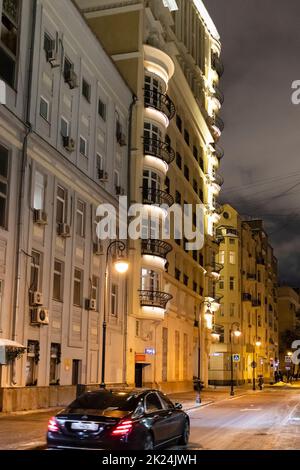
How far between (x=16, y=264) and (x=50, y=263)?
10.3ft

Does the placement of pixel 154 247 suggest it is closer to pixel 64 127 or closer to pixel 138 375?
pixel 138 375

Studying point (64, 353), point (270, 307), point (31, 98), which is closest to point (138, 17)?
point (31, 98)

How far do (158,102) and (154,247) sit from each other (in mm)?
9365

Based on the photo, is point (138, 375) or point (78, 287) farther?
point (138, 375)


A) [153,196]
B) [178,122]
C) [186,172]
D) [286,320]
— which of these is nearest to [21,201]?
[153,196]

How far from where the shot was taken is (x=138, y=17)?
132ft

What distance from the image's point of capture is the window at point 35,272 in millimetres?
25969

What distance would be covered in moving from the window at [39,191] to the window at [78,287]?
4.70 metres

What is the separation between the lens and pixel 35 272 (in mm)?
26391

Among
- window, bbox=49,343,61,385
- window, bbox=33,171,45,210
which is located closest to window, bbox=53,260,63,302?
window, bbox=49,343,61,385

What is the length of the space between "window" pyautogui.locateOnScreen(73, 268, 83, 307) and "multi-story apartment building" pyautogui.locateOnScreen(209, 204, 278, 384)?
37198 millimetres

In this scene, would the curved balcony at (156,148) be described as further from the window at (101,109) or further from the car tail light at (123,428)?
the car tail light at (123,428)

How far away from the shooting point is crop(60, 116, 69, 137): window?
1156 inches

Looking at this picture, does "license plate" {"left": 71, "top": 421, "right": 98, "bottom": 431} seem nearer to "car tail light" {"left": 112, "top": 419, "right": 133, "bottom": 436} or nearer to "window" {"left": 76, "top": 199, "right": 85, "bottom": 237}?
"car tail light" {"left": 112, "top": 419, "right": 133, "bottom": 436}
